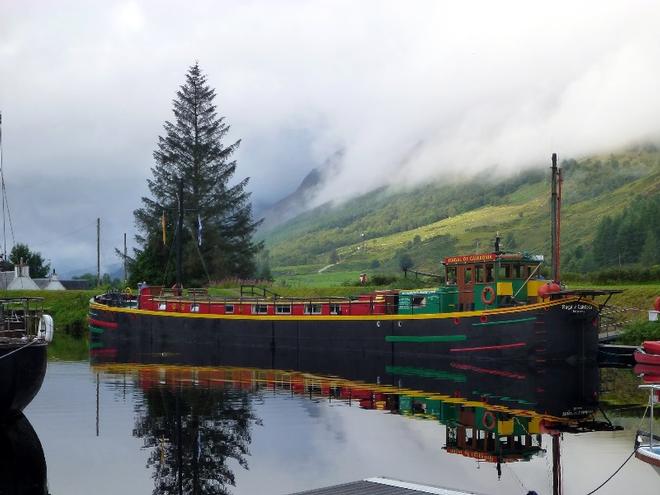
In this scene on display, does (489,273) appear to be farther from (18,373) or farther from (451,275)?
(18,373)

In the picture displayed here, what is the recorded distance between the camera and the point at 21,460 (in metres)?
29.6

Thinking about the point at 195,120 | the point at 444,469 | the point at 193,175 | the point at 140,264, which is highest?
the point at 195,120

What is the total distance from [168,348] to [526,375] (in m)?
32.4

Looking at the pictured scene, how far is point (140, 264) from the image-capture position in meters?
105

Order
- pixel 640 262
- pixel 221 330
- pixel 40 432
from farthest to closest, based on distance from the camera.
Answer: pixel 640 262 → pixel 221 330 → pixel 40 432

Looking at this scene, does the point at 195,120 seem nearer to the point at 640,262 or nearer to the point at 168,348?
the point at 168,348

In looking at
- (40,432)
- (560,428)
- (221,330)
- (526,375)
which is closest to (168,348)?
(221,330)

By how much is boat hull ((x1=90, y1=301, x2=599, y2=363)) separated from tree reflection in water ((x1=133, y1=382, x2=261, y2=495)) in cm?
1695

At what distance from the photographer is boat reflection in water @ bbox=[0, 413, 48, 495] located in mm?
26672

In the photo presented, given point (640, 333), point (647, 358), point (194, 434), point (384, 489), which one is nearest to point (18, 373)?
point (194, 434)

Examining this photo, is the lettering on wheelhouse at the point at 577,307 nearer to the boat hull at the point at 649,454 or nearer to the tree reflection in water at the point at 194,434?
the tree reflection in water at the point at 194,434

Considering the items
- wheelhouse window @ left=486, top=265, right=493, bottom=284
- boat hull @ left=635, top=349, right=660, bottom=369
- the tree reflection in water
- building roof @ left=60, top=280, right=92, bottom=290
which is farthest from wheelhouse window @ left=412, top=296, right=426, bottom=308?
building roof @ left=60, top=280, right=92, bottom=290

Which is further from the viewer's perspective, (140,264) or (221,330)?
(140,264)

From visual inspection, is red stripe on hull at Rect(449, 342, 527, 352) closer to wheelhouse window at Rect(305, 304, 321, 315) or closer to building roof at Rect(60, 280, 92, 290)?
wheelhouse window at Rect(305, 304, 321, 315)
